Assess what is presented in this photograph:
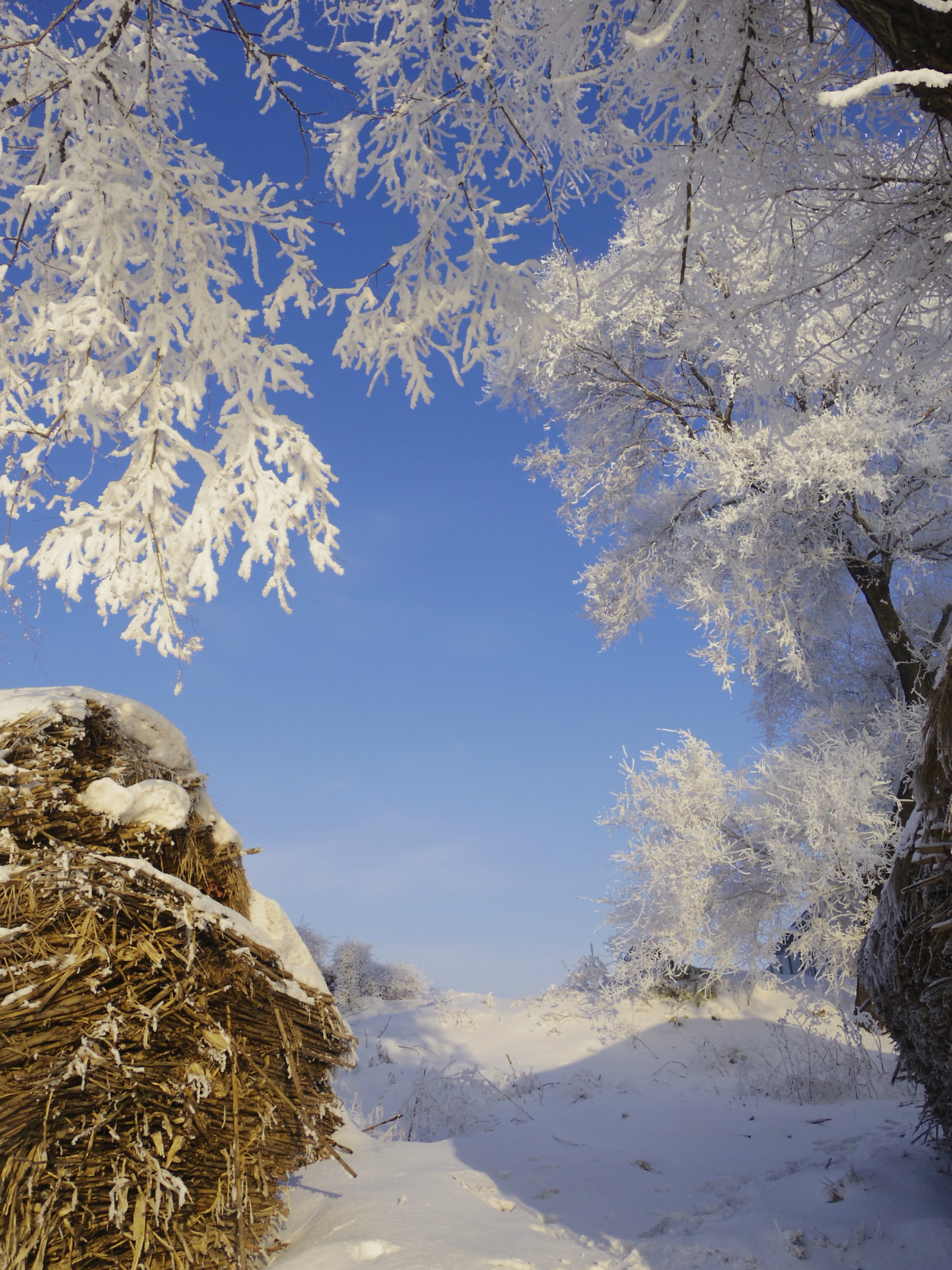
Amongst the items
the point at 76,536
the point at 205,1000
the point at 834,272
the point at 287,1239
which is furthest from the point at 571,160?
the point at 287,1239

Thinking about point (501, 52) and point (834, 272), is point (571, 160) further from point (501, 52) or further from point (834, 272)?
point (834, 272)

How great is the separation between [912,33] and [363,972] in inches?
542

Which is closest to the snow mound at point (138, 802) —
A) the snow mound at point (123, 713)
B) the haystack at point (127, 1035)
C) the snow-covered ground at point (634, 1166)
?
the haystack at point (127, 1035)

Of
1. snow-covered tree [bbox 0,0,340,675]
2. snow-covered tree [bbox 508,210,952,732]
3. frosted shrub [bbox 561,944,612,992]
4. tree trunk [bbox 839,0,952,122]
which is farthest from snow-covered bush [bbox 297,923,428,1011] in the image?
tree trunk [bbox 839,0,952,122]

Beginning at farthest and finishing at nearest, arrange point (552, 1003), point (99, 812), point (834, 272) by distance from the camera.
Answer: point (552, 1003) → point (834, 272) → point (99, 812)

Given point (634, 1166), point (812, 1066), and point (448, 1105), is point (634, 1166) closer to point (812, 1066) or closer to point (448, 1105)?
point (448, 1105)

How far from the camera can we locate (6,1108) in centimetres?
187

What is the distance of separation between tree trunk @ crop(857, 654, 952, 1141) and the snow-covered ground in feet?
2.06

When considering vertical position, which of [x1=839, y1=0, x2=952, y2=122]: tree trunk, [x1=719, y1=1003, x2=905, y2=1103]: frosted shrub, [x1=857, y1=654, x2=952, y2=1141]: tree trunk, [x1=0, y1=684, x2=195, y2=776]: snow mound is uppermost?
[x1=839, y1=0, x2=952, y2=122]: tree trunk

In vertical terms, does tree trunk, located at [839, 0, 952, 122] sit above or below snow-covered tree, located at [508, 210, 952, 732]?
below

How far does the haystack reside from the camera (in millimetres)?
1931

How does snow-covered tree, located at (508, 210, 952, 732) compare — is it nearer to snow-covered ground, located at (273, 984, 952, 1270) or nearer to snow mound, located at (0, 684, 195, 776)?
snow-covered ground, located at (273, 984, 952, 1270)

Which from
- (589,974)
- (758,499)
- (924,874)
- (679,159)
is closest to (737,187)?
(679,159)

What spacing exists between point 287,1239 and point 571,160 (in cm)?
552
